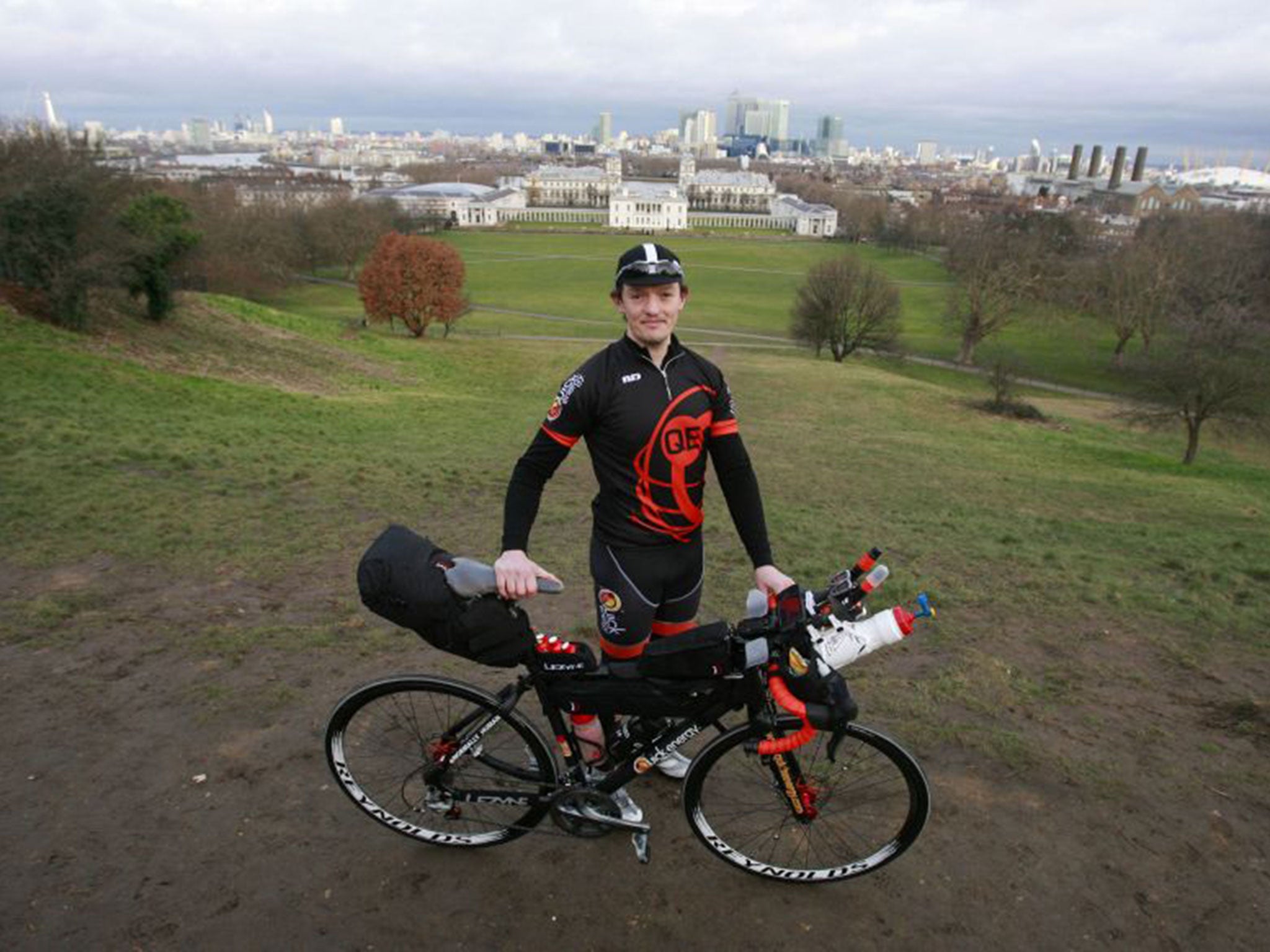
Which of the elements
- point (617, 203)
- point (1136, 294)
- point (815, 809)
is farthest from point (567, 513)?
point (617, 203)

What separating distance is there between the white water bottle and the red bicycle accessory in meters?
0.21

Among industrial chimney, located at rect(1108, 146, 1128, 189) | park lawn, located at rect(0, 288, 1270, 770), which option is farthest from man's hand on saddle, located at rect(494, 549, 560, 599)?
industrial chimney, located at rect(1108, 146, 1128, 189)

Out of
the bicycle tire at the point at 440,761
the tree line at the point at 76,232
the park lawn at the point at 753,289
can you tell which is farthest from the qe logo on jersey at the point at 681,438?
the park lawn at the point at 753,289

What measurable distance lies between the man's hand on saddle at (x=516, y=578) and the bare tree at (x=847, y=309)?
41.5 meters

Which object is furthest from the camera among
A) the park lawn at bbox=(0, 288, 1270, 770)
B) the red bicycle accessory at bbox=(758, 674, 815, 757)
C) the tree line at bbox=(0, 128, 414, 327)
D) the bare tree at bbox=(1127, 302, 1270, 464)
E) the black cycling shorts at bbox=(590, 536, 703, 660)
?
the bare tree at bbox=(1127, 302, 1270, 464)

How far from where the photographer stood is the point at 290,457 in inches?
464

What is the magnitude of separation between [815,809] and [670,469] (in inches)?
67.6

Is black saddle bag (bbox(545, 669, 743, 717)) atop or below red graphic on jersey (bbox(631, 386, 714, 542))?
below

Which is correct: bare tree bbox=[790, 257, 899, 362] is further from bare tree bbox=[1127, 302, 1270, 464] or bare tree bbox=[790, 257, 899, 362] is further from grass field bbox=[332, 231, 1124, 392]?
bare tree bbox=[1127, 302, 1270, 464]

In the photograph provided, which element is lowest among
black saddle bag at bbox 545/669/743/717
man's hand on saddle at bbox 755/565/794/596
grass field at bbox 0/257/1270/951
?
grass field at bbox 0/257/1270/951

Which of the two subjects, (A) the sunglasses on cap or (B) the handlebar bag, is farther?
(A) the sunglasses on cap

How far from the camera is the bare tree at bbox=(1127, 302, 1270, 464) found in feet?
76.9

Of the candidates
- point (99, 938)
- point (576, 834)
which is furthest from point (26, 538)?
point (576, 834)

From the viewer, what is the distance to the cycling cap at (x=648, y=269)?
3.28 meters
